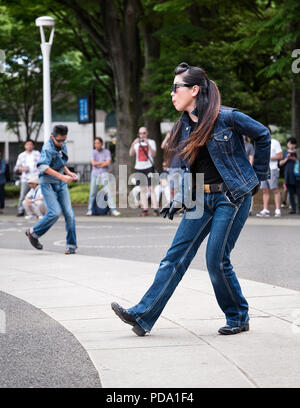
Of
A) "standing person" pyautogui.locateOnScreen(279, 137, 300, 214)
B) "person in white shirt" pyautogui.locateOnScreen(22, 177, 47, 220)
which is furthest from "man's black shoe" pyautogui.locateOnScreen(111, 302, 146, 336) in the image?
"standing person" pyautogui.locateOnScreen(279, 137, 300, 214)

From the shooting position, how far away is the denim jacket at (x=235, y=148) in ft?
18.7

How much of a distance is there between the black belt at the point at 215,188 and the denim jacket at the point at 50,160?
18.4ft

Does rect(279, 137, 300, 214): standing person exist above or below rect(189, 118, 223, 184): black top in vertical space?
below

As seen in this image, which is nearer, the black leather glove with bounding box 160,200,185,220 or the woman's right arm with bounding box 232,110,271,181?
the woman's right arm with bounding box 232,110,271,181

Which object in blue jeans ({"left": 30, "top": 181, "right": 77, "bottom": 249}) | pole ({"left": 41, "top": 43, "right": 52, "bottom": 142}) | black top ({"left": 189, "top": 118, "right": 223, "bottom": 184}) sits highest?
pole ({"left": 41, "top": 43, "right": 52, "bottom": 142})

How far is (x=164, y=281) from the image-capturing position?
595cm

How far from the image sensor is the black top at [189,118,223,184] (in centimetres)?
581

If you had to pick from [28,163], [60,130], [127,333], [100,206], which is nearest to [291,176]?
[100,206]

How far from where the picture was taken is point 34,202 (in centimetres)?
1822

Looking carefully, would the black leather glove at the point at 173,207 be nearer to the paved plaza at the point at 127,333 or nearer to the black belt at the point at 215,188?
the black belt at the point at 215,188

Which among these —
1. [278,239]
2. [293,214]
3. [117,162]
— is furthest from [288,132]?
[278,239]

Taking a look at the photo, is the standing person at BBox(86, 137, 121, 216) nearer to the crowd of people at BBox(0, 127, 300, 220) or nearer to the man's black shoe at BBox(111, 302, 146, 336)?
the crowd of people at BBox(0, 127, 300, 220)
